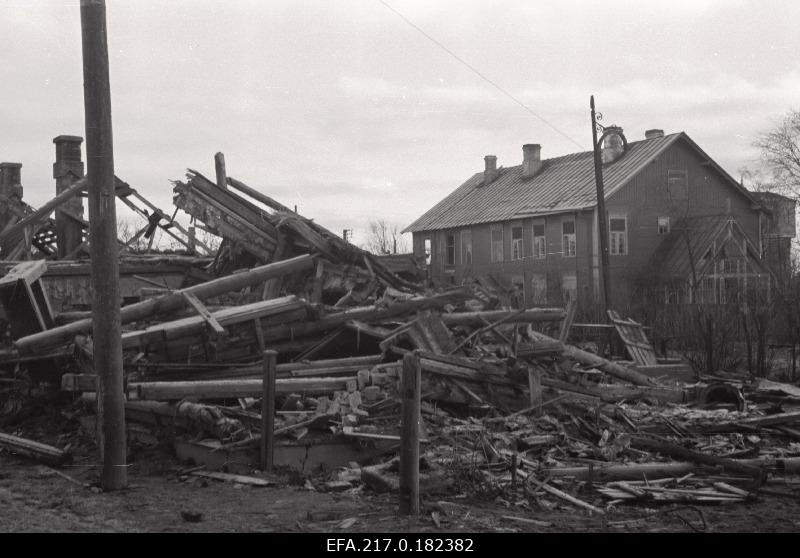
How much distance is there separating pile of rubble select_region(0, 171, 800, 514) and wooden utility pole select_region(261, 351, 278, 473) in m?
0.17

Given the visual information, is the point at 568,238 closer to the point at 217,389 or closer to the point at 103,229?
the point at 217,389

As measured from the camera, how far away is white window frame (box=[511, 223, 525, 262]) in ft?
137

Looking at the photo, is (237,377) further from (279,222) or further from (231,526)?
(279,222)

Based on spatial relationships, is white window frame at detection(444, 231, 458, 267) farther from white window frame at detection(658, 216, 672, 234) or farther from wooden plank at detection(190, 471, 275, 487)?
wooden plank at detection(190, 471, 275, 487)

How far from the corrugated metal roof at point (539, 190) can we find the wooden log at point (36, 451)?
28976 millimetres

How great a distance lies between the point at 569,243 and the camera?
128ft

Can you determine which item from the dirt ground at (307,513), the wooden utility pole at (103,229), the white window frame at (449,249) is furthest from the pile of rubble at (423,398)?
the white window frame at (449,249)

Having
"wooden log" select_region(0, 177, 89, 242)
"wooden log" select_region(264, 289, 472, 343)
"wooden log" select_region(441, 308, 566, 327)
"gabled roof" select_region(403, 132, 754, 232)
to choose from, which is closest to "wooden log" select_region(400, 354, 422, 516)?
"wooden log" select_region(264, 289, 472, 343)

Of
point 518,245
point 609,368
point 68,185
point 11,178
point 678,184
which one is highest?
point 678,184

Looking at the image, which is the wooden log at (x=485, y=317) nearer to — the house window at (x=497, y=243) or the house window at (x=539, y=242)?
the house window at (x=539, y=242)

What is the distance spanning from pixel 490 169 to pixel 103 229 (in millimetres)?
40674

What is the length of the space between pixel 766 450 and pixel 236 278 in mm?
7973

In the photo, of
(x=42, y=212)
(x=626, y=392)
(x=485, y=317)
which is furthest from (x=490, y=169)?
(x=626, y=392)

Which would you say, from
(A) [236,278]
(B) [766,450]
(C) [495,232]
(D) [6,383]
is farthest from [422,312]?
(C) [495,232]
